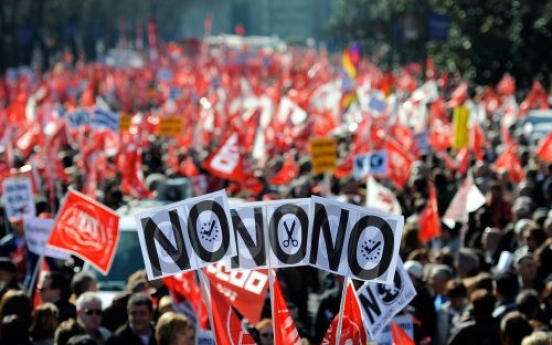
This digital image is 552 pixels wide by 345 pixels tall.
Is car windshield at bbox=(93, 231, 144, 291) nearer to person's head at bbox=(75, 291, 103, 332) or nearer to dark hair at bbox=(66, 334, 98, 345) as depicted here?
person's head at bbox=(75, 291, 103, 332)

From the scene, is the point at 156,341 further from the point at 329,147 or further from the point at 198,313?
the point at 329,147

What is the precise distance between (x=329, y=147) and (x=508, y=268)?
641cm

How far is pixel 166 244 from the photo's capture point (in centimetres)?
857

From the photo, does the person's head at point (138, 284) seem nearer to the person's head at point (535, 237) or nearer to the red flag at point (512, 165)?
the person's head at point (535, 237)

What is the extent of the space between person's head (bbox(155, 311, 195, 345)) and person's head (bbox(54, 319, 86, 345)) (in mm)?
452

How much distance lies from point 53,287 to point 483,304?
9.25 feet

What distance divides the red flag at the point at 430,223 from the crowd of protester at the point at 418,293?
0.08 meters

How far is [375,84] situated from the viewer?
1644 inches

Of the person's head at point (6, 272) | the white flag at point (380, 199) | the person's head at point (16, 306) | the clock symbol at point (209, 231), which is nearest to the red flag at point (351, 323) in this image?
the clock symbol at point (209, 231)

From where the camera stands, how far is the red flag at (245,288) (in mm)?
10047

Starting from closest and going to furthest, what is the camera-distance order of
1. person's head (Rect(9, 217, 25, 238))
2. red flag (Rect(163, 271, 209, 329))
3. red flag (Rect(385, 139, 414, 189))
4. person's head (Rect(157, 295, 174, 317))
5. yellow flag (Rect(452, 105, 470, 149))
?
1. person's head (Rect(157, 295, 174, 317))
2. red flag (Rect(163, 271, 209, 329))
3. person's head (Rect(9, 217, 25, 238))
4. red flag (Rect(385, 139, 414, 189))
5. yellow flag (Rect(452, 105, 470, 149))

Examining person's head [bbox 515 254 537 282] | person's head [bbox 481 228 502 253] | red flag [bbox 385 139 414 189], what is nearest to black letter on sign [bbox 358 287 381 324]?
person's head [bbox 515 254 537 282]

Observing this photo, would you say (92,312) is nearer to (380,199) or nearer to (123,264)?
(123,264)

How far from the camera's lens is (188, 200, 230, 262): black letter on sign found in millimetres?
8547
